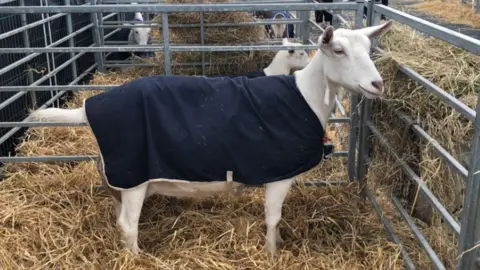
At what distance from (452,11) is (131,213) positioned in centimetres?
1672

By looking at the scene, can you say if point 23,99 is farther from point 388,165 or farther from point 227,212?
point 388,165

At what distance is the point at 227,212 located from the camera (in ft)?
13.3

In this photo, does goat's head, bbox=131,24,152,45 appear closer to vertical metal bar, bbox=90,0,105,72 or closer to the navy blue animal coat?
vertical metal bar, bbox=90,0,105,72

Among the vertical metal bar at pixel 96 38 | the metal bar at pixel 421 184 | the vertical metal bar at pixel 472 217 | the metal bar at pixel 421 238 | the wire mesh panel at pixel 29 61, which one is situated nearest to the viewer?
the vertical metal bar at pixel 472 217

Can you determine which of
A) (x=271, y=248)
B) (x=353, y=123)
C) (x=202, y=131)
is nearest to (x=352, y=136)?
(x=353, y=123)

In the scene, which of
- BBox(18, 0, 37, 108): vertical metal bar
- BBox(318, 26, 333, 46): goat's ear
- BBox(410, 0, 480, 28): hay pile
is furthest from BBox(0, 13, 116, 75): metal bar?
BBox(410, 0, 480, 28): hay pile

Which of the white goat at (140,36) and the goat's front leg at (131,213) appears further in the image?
the white goat at (140,36)

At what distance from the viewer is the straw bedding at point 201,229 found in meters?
3.46

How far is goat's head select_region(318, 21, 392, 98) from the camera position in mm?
3027

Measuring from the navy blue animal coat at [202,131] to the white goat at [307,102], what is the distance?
0.04 metres

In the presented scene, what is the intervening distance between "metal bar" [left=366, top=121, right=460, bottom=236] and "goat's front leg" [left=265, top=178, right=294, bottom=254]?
2.25 feet

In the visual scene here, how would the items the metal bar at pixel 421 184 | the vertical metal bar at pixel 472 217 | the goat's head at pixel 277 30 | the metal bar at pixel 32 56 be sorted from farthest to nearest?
the goat's head at pixel 277 30, the metal bar at pixel 32 56, the metal bar at pixel 421 184, the vertical metal bar at pixel 472 217

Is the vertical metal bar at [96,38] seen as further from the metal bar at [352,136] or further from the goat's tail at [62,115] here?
the metal bar at [352,136]

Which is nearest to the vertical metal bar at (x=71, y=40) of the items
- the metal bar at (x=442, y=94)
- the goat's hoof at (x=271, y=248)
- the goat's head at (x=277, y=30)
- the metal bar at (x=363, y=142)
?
the goat's head at (x=277, y=30)
